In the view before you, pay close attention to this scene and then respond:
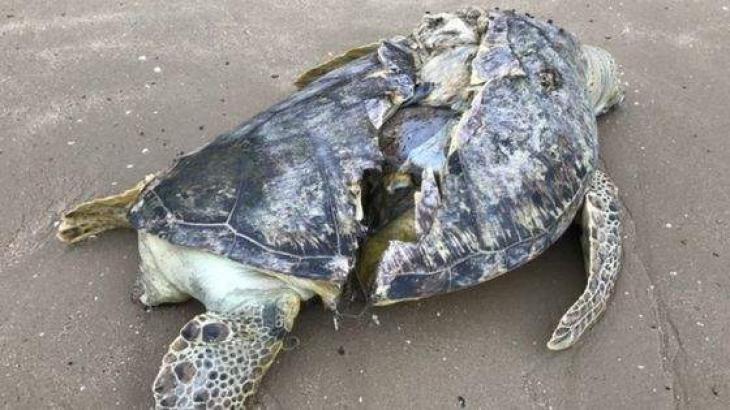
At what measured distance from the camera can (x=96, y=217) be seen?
3127 mm

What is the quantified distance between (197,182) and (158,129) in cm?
132

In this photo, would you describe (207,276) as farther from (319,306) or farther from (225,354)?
(319,306)

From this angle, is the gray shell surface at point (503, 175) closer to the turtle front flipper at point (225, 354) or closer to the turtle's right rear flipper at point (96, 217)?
the turtle front flipper at point (225, 354)

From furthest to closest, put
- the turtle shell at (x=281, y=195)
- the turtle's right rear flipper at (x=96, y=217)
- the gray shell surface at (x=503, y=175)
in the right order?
the turtle's right rear flipper at (x=96, y=217)
the gray shell surface at (x=503, y=175)
the turtle shell at (x=281, y=195)

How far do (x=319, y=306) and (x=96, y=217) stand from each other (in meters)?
1.13

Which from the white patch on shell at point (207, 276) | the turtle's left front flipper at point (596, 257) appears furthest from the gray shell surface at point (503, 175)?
the white patch on shell at point (207, 276)

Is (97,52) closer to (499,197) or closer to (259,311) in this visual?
(259,311)

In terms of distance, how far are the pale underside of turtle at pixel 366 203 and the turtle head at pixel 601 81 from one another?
0.53m

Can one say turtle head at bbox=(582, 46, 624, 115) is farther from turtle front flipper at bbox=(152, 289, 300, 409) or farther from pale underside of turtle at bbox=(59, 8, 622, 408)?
turtle front flipper at bbox=(152, 289, 300, 409)

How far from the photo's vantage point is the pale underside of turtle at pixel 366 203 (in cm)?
259

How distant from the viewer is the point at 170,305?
2975 mm

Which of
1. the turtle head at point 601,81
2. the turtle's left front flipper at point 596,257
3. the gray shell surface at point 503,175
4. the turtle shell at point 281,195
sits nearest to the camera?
the turtle shell at point 281,195

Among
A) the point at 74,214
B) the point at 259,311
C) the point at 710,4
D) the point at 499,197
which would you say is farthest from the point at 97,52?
the point at 710,4

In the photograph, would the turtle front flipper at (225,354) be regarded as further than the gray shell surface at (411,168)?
No
